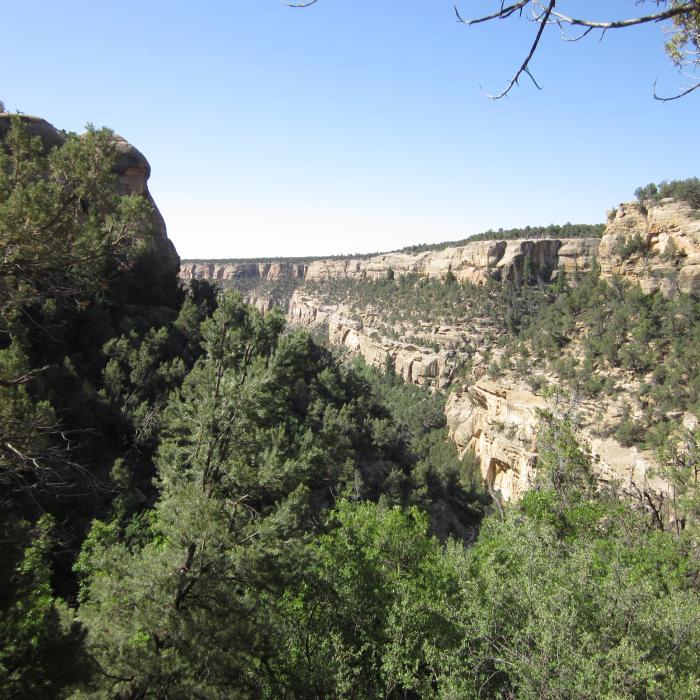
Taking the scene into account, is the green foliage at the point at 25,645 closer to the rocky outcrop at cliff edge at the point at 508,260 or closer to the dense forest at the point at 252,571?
the dense forest at the point at 252,571

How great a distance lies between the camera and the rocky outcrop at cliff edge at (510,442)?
3109 cm

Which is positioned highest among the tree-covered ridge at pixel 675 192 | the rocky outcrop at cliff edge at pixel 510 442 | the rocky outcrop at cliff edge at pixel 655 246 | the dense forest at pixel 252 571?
the tree-covered ridge at pixel 675 192

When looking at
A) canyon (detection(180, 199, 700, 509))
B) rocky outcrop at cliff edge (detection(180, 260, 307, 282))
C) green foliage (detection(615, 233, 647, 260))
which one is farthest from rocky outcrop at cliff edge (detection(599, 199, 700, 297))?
rocky outcrop at cliff edge (detection(180, 260, 307, 282))

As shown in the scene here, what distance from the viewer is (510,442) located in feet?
134

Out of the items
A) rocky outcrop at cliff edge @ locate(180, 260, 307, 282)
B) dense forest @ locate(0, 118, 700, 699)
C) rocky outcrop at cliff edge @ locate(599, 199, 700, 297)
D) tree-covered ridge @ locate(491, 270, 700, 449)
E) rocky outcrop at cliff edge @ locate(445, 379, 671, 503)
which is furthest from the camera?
rocky outcrop at cliff edge @ locate(180, 260, 307, 282)

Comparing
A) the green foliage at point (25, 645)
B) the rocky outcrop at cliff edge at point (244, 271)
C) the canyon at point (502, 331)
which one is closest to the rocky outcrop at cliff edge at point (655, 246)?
the canyon at point (502, 331)

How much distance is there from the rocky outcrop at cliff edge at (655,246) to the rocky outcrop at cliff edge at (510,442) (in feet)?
56.0

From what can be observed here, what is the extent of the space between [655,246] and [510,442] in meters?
25.5

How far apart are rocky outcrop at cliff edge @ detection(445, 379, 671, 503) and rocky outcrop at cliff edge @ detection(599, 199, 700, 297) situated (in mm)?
17077

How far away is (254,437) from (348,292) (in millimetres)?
109628

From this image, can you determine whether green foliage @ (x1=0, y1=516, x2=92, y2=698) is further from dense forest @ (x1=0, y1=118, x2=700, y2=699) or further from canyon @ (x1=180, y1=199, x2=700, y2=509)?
canyon @ (x1=180, y1=199, x2=700, y2=509)

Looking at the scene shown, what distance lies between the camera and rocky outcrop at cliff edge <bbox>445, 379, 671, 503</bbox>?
1224 inches

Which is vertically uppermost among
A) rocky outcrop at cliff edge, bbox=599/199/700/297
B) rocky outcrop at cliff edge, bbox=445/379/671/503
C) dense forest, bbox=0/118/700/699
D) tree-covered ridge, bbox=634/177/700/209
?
tree-covered ridge, bbox=634/177/700/209

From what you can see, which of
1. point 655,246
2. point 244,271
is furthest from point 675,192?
point 244,271
